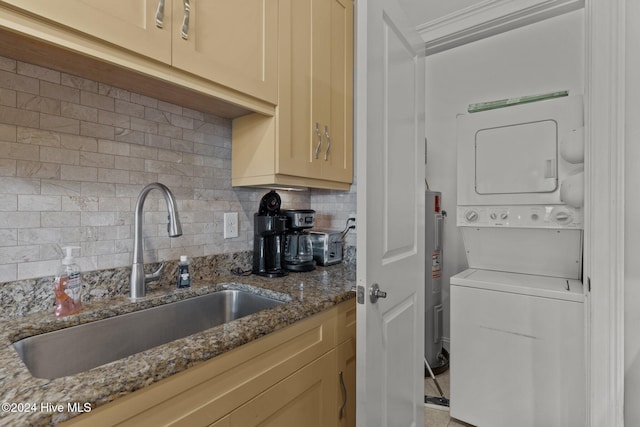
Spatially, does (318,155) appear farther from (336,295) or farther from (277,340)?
(277,340)

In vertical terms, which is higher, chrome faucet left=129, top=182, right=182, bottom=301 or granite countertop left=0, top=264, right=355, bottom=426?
chrome faucet left=129, top=182, right=182, bottom=301

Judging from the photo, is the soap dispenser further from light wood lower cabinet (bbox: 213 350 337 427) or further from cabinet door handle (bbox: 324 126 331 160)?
cabinet door handle (bbox: 324 126 331 160)

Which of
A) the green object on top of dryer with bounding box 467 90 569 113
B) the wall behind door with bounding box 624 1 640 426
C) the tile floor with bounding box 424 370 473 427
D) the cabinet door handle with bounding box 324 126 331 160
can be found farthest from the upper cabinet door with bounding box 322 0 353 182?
the tile floor with bounding box 424 370 473 427

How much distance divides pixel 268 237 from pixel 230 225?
213 millimetres

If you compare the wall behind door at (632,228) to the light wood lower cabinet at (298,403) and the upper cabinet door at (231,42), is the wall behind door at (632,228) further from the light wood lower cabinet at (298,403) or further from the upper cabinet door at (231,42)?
the upper cabinet door at (231,42)

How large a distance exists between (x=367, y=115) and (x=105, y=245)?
41.7 inches

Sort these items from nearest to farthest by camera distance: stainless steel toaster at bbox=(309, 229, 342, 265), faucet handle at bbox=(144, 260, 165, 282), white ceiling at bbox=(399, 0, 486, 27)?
faucet handle at bbox=(144, 260, 165, 282) < stainless steel toaster at bbox=(309, 229, 342, 265) < white ceiling at bbox=(399, 0, 486, 27)

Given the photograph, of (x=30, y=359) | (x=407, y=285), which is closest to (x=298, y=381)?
(x=407, y=285)

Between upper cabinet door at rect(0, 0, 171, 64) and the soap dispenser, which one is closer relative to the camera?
upper cabinet door at rect(0, 0, 171, 64)

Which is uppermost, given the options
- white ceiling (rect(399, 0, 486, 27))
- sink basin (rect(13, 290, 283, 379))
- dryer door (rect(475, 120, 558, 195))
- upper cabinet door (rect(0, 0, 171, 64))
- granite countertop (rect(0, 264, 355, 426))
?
white ceiling (rect(399, 0, 486, 27))

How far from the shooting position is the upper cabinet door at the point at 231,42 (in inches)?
40.0

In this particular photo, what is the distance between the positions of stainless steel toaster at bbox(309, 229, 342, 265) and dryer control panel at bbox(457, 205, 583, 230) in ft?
2.59

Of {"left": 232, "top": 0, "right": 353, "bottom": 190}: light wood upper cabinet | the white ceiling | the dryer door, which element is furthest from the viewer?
the white ceiling

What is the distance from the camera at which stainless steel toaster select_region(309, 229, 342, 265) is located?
5.82 ft
